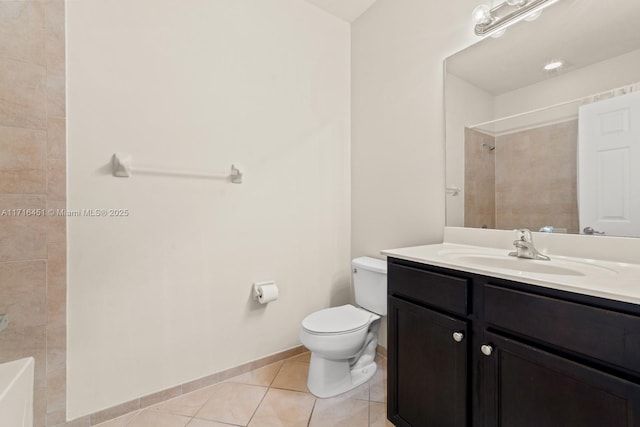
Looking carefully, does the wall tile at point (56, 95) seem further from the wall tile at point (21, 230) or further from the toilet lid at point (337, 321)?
the toilet lid at point (337, 321)

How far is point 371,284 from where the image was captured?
1.86 meters

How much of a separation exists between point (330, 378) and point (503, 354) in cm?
102

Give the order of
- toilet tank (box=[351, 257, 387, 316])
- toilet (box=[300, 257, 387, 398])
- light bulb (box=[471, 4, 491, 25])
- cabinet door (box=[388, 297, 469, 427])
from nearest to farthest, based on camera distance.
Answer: cabinet door (box=[388, 297, 469, 427]) < light bulb (box=[471, 4, 491, 25]) < toilet (box=[300, 257, 387, 398]) < toilet tank (box=[351, 257, 387, 316])

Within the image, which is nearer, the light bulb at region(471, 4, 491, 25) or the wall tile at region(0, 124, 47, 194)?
the wall tile at region(0, 124, 47, 194)

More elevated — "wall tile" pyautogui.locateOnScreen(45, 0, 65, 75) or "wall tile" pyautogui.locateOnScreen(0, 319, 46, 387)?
"wall tile" pyautogui.locateOnScreen(45, 0, 65, 75)

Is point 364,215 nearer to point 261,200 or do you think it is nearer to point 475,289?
point 261,200

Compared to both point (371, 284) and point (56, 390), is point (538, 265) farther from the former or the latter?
point (56, 390)

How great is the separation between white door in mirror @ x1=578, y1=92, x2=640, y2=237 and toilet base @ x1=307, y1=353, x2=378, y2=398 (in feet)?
4.58

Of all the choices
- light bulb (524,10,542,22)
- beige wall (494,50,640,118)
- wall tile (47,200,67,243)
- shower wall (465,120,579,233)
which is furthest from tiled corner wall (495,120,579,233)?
wall tile (47,200,67,243)

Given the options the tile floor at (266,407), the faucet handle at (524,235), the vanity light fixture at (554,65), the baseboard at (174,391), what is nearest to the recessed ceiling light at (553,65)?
the vanity light fixture at (554,65)

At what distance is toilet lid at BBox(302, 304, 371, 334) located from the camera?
1.58 m

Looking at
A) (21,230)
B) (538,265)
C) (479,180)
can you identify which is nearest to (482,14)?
(479,180)

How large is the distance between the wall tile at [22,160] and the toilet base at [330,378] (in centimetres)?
164

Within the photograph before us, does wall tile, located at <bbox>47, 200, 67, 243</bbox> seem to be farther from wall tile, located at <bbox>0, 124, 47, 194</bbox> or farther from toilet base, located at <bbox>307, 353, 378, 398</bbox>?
toilet base, located at <bbox>307, 353, 378, 398</bbox>
